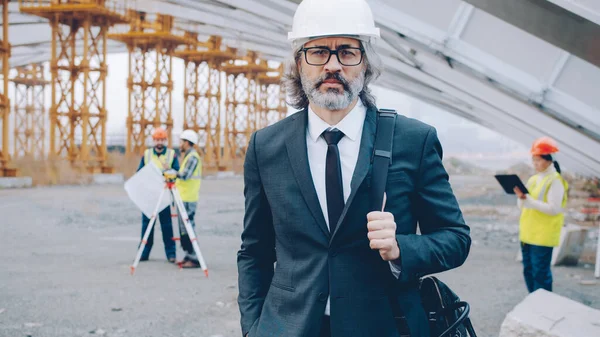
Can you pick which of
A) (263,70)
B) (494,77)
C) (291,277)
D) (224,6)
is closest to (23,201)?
(224,6)

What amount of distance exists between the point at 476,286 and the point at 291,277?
6274mm

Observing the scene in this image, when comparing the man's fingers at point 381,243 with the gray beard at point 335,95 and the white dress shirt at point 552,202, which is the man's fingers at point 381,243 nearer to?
the gray beard at point 335,95

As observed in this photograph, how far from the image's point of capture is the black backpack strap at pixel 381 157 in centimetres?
188

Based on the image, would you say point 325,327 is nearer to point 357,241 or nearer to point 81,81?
point 357,241

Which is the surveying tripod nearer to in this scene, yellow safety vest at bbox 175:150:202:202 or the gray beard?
yellow safety vest at bbox 175:150:202:202

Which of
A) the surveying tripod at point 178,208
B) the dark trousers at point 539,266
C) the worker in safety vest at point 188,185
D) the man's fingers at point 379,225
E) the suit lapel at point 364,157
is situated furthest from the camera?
the worker in safety vest at point 188,185

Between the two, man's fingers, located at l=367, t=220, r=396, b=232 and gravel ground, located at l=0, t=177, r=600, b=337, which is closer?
man's fingers, located at l=367, t=220, r=396, b=232

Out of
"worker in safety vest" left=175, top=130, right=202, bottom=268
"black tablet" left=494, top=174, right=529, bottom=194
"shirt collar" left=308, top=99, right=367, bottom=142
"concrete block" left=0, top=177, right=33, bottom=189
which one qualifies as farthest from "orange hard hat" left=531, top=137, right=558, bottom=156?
"concrete block" left=0, top=177, right=33, bottom=189

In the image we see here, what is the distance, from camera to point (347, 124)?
2.02 meters

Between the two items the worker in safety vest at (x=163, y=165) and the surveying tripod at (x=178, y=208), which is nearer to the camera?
the surveying tripod at (x=178, y=208)

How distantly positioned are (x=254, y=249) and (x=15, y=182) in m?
23.0

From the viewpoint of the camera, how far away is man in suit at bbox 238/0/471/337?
1.89m

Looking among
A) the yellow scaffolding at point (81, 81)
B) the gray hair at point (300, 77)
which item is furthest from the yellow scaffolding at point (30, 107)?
the gray hair at point (300, 77)

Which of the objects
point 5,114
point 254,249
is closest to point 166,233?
point 254,249
